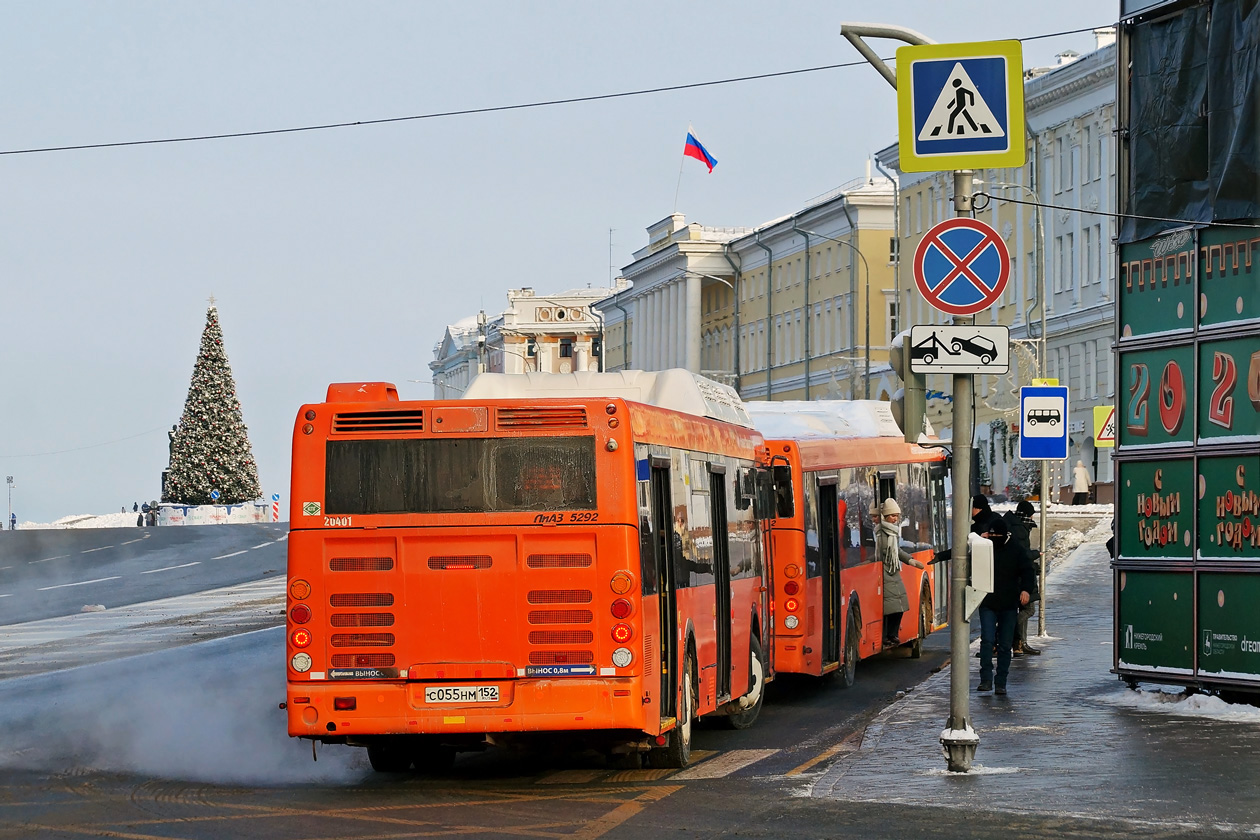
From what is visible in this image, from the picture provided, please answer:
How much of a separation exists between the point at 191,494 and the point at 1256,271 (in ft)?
301

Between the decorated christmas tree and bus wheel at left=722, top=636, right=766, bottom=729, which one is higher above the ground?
the decorated christmas tree

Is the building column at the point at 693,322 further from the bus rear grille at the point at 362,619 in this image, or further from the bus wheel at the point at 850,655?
the bus rear grille at the point at 362,619

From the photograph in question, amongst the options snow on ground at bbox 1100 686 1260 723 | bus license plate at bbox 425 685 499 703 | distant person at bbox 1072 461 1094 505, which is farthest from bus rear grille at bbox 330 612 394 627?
distant person at bbox 1072 461 1094 505

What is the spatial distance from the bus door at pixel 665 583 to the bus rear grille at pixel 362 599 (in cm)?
178

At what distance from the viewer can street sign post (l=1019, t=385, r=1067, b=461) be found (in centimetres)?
2430

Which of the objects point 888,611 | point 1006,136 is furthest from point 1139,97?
point 888,611

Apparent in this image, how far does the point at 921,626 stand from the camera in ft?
87.4

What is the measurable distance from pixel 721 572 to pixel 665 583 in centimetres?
234

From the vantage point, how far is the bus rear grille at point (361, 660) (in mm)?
13023

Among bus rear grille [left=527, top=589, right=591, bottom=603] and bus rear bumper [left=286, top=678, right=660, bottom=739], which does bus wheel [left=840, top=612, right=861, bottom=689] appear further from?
bus rear grille [left=527, top=589, right=591, bottom=603]

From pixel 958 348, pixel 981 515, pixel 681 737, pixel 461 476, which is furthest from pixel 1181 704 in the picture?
pixel 461 476

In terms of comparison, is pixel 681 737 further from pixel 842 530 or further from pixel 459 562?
pixel 842 530

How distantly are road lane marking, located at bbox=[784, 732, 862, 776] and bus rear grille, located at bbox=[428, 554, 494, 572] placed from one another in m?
2.49

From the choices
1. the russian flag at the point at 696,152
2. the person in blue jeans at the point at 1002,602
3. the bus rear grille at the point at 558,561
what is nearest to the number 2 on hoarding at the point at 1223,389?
the person in blue jeans at the point at 1002,602
